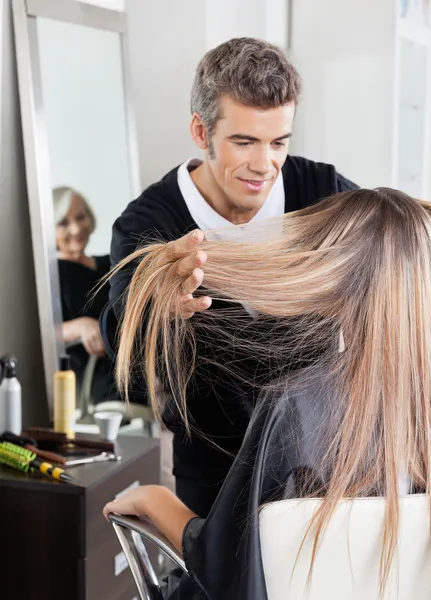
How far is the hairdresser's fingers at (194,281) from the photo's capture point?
1239 millimetres

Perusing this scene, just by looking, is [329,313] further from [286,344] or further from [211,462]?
[211,462]

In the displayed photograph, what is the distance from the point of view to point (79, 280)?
8.25 feet

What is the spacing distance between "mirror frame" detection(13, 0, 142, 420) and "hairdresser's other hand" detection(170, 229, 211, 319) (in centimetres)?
115

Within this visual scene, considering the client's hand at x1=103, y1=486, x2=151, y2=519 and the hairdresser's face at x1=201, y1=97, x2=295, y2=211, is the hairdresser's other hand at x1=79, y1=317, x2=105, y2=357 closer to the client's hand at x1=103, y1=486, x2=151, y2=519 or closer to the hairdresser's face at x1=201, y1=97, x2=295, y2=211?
the hairdresser's face at x1=201, y1=97, x2=295, y2=211

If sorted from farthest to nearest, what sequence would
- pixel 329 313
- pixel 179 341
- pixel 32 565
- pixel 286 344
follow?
1. pixel 32 565
2. pixel 179 341
3. pixel 286 344
4. pixel 329 313

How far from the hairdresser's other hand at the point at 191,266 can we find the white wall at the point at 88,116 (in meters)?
1.23

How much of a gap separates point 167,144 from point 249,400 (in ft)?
5.20

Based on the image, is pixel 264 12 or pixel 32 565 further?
pixel 264 12

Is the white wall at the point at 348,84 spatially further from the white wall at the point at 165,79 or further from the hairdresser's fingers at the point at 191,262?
the hairdresser's fingers at the point at 191,262

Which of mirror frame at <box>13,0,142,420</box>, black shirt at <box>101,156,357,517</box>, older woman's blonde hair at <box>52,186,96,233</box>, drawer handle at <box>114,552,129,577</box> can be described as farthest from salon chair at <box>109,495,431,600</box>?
older woman's blonde hair at <box>52,186,96,233</box>

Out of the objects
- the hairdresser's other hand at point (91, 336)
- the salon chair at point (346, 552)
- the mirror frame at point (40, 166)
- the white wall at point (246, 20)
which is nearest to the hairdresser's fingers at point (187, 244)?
the salon chair at point (346, 552)

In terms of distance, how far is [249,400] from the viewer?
1.63m

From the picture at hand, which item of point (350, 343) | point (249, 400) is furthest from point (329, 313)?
point (249, 400)

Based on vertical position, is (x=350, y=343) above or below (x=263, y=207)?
below
